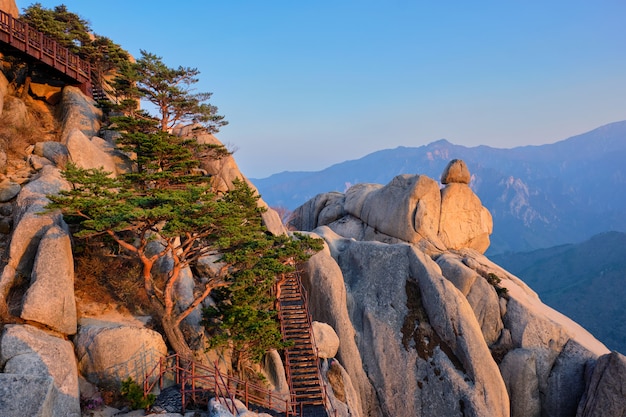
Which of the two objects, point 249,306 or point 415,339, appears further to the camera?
point 415,339

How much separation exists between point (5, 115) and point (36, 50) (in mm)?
5434

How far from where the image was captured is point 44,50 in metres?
29.5

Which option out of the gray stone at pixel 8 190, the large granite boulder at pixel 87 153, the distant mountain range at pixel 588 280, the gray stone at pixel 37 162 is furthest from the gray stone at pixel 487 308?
the distant mountain range at pixel 588 280

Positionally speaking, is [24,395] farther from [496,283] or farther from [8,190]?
[496,283]

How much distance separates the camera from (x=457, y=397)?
73.6 feet

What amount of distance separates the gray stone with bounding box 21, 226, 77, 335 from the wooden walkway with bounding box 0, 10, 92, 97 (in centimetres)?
1720

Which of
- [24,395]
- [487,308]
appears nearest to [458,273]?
[487,308]

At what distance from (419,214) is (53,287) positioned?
24475mm

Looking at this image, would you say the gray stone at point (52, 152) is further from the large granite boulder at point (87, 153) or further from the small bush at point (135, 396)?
the small bush at point (135, 396)

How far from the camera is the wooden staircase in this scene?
19.8 meters

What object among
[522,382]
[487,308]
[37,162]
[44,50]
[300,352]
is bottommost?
[522,382]

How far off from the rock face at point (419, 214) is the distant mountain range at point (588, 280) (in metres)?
82.7

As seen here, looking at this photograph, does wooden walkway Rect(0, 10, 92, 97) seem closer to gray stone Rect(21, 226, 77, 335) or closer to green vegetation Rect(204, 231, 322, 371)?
gray stone Rect(21, 226, 77, 335)

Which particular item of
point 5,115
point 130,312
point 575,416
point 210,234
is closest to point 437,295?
point 575,416
